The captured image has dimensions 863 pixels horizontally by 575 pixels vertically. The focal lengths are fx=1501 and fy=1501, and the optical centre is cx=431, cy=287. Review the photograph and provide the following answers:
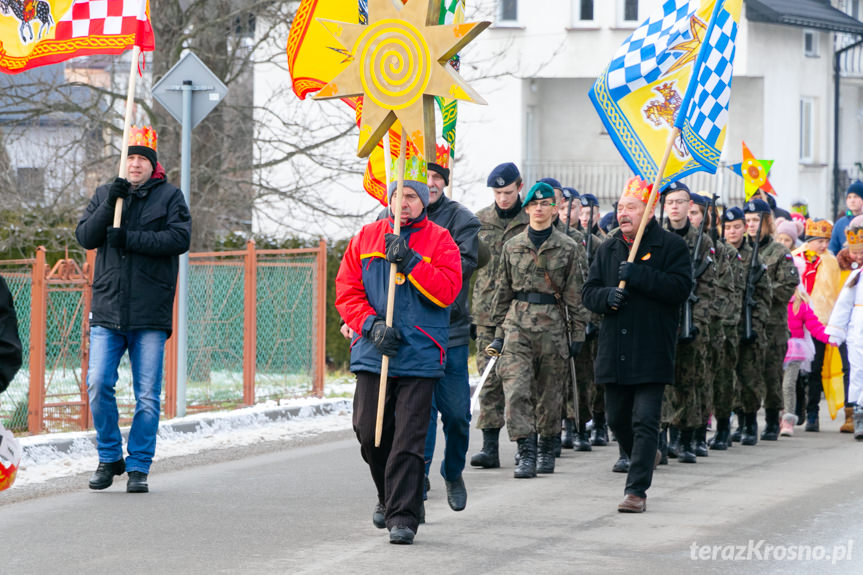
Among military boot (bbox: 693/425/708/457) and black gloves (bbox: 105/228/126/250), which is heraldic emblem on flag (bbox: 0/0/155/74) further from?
military boot (bbox: 693/425/708/457)

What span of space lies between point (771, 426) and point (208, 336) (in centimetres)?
535

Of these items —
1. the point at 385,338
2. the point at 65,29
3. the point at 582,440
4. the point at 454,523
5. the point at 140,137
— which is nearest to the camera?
the point at 385,338

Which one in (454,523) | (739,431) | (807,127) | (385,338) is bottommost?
(454,523)

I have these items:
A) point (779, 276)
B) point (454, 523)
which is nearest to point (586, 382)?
point (779, 276)

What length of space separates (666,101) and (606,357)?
3213 millimetres

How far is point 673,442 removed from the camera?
1158 centimetres

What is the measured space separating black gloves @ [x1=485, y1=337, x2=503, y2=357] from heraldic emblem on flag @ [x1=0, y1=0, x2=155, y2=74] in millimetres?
3120

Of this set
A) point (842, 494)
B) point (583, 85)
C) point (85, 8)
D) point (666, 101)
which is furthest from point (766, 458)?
point (583, 85)

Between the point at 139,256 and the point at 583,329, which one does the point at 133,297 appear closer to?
the point at 139,256

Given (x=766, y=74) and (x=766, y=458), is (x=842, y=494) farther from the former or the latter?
(x=766, y=74)

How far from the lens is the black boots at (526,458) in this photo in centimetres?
1021

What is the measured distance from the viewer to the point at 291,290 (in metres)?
15.5

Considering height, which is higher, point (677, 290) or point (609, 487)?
point (677, 290)

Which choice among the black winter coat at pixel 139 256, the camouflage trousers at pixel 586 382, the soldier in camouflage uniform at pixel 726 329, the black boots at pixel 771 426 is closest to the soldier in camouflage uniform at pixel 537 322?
the camouflage trousers at pixel 586 382
